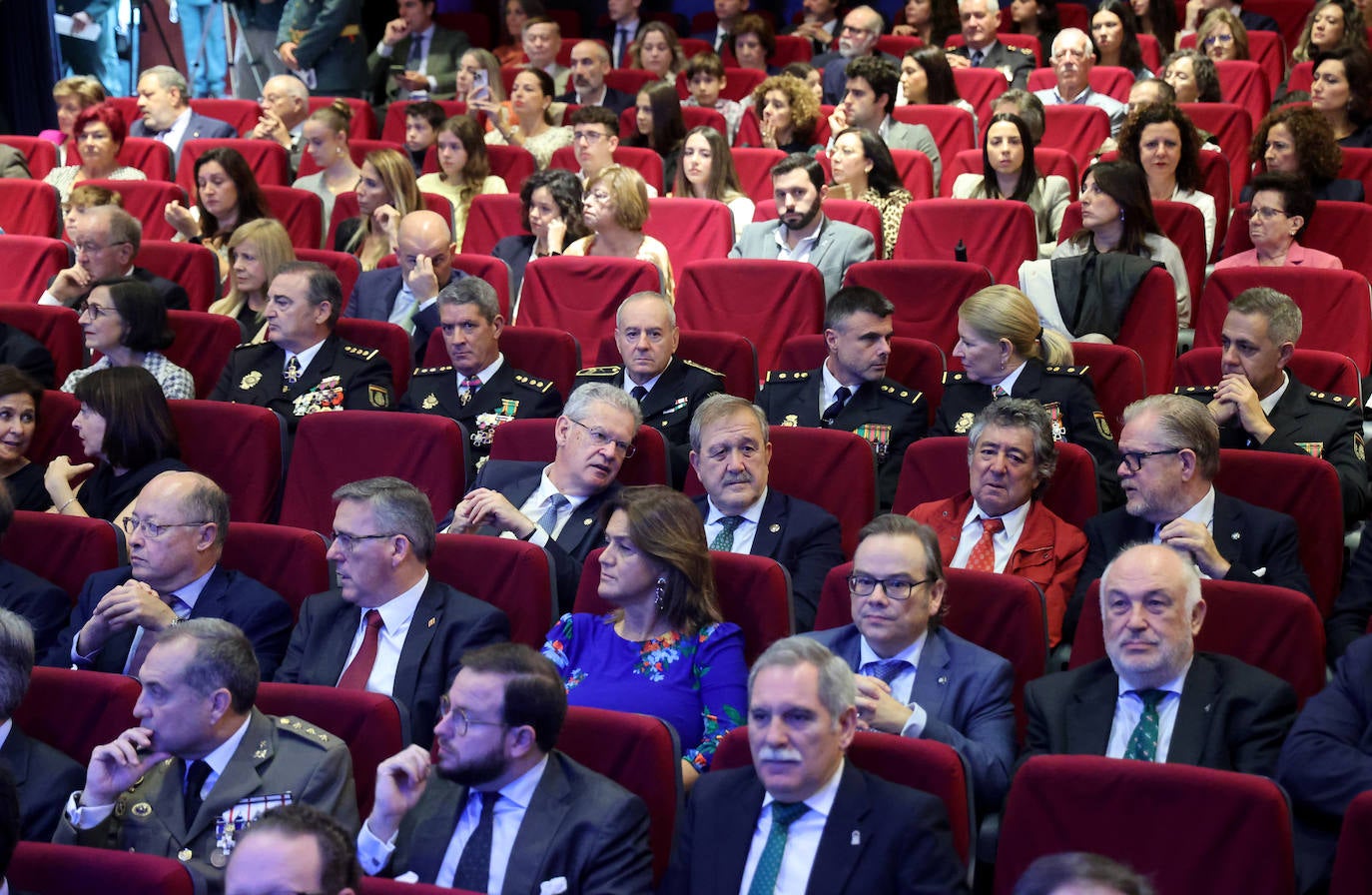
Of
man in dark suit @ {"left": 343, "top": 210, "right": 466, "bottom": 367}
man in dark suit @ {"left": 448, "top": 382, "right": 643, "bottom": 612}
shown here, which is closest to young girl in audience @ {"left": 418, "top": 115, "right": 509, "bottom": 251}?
man in dark suit @ {"left": 343, "top": 210, "right": 466, "bottom": 367}

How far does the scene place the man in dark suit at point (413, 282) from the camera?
4648 millimetres

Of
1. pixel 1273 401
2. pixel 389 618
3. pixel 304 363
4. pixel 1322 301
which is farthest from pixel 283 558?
pixel 1322 301

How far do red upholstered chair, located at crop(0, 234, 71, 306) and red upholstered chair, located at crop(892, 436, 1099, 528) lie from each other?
106 inches

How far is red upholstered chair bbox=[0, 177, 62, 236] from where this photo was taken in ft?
17.8

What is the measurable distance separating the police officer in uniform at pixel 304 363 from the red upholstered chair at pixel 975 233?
63.1 inches

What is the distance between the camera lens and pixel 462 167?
228 inches

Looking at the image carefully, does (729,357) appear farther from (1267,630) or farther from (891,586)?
(1267,630)

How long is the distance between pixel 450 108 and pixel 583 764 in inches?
180

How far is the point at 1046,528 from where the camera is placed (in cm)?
318

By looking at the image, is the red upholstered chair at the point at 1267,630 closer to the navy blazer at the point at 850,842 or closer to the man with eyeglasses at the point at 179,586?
the navy blazer at the point at 850,842

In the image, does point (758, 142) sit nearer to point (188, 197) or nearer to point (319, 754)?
point (188, 197)

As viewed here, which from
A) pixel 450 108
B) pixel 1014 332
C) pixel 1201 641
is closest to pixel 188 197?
pixel 450 108

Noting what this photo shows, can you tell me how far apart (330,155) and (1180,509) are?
3731 mm

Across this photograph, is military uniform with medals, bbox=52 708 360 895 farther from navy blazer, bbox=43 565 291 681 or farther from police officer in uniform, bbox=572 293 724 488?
police officer in uniform, bbox=572 293 724 488
